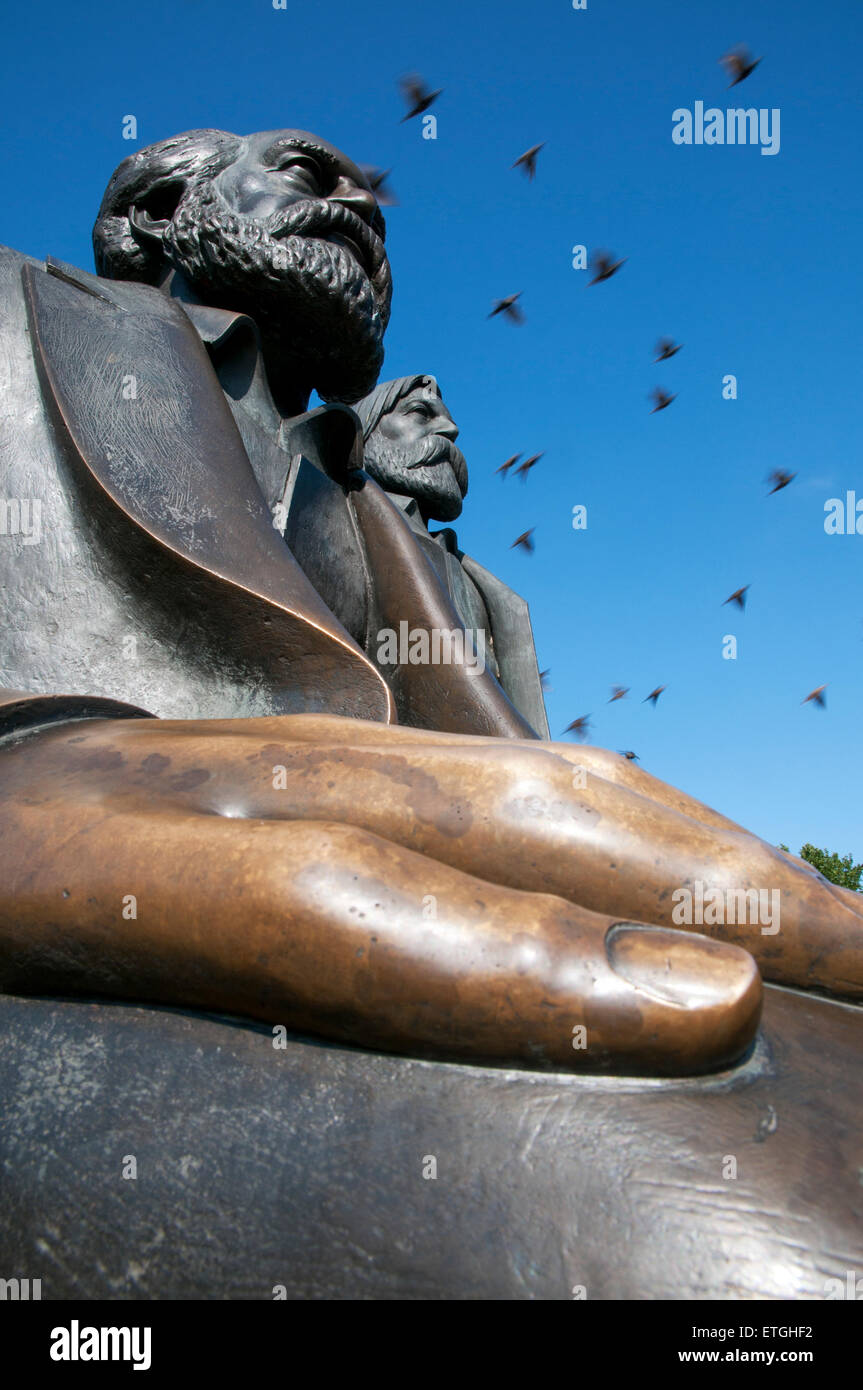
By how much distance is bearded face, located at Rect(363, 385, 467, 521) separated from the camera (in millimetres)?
6465

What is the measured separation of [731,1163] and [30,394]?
2873 mm

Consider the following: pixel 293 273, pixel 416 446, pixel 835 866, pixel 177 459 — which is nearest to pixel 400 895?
pixel 177 459

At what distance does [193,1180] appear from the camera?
60.6 inches

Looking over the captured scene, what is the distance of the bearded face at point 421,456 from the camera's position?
646cm

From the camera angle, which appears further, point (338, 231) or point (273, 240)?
point (338, 231)

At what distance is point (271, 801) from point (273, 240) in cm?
270

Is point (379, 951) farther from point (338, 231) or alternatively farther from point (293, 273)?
point (338, 231)

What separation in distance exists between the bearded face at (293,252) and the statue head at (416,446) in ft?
6.89

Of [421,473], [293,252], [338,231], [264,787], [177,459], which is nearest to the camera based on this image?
[264,787]

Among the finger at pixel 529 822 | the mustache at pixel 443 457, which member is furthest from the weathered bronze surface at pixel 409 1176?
the mustache at pixel 443 457

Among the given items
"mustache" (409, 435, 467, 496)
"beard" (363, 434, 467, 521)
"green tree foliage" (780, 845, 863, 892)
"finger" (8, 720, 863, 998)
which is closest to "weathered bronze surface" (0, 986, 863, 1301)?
"finger" (8, 720, 863, 998)

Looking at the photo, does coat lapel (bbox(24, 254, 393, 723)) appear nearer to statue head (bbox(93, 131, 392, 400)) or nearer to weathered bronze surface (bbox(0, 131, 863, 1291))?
weathered bronze surface (bbox(0, 131, 863, 1291))

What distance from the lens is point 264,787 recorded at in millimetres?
1978
